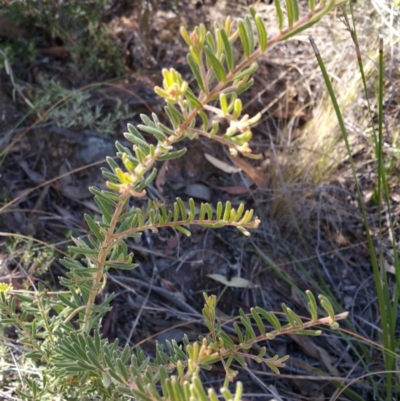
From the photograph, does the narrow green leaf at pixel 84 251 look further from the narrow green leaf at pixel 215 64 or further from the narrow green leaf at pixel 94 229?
the narrow green leaf at pixel 215 64

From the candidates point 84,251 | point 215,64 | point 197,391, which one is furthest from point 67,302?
point 215,64

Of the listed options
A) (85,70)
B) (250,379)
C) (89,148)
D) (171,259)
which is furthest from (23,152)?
(250,379)

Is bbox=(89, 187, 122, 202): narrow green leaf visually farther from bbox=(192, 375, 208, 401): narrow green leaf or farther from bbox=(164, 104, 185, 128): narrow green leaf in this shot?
bbox=(192, 375, 208, 401): narrow green leaf

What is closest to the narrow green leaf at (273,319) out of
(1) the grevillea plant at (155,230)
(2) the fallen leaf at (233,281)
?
(1) the grevillea plant at (155,230)

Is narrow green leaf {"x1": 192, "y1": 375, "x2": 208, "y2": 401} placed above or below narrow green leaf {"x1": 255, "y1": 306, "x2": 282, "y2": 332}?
above

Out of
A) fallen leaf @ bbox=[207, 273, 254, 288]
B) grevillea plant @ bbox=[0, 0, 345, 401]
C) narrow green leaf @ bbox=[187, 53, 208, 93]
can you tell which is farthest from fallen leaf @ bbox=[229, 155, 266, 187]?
narrow green leaf @ bbox=[187, 53, 208, 93]

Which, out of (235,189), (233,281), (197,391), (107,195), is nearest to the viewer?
(197,391)

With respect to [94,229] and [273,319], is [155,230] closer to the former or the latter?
[94,229]

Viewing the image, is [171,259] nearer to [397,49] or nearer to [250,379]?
[250,379]
